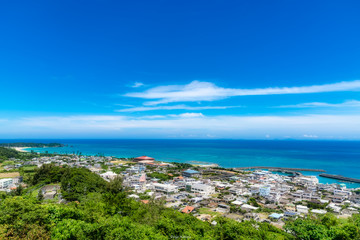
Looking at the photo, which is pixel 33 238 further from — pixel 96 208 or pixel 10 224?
pixel 96 208

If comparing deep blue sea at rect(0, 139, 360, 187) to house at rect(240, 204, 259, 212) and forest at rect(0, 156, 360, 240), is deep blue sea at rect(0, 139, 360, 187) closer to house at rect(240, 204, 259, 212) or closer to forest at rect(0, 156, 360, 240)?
house at rect(240, 204, 259, 212)

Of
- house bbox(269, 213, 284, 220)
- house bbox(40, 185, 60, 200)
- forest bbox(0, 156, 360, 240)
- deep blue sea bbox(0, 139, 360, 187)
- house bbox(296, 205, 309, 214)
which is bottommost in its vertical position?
deep blue sea bbox(0, 139, 360, 187)

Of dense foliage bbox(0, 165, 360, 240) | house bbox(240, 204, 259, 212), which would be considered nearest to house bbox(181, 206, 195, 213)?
house bbox(240, 204, 259, 212)

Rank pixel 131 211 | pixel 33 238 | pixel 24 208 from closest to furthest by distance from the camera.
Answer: pixel 33 238 < pixel 24 208 < pixel 131 211

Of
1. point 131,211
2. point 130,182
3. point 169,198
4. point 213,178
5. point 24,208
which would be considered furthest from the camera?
point 213,178

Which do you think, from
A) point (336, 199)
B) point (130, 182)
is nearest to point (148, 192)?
point (130, 182)

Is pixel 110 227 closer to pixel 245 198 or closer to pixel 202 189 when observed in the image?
pixel 245 198

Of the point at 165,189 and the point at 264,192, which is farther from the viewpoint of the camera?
the point at 165,189

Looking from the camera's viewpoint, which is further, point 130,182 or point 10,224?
point 130,182

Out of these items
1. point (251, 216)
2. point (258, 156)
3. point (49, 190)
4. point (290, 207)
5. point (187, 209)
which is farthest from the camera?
point (258, 156)

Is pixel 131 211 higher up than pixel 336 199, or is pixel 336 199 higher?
pixel 131 211

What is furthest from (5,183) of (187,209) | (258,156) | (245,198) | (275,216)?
(258,156)
